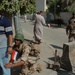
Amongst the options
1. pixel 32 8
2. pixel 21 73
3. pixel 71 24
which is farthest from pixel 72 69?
pixel 32 8

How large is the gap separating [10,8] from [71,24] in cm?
268

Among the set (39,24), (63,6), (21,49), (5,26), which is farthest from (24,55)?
(63,6)

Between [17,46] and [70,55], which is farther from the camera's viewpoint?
[70,55]

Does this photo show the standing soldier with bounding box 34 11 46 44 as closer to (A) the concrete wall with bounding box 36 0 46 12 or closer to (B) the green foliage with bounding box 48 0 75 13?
(B) the green foliage with bounding box 48 0 75 13

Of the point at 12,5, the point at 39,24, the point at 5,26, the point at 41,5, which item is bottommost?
the point at 41,5

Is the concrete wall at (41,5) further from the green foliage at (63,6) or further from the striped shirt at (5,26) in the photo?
the striped shirt at (5,26)

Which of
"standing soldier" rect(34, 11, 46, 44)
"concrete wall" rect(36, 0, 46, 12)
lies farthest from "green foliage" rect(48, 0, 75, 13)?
"standing soldier" rect(34, 11, 46, 44)

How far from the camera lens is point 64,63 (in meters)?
9.26

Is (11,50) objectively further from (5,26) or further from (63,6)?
(63,6)

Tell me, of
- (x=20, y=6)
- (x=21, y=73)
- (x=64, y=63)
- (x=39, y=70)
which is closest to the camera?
(x=21, y=73)

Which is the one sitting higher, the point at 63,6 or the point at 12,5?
the point at 12,5

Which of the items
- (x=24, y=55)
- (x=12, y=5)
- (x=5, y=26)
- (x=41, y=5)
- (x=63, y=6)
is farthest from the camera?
(x=41, y=5)

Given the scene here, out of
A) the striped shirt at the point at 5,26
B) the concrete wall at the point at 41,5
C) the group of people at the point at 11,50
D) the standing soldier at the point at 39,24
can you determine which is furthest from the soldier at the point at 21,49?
the concrete wall at the point at 41,5

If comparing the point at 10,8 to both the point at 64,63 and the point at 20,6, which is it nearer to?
the point at 20,6
